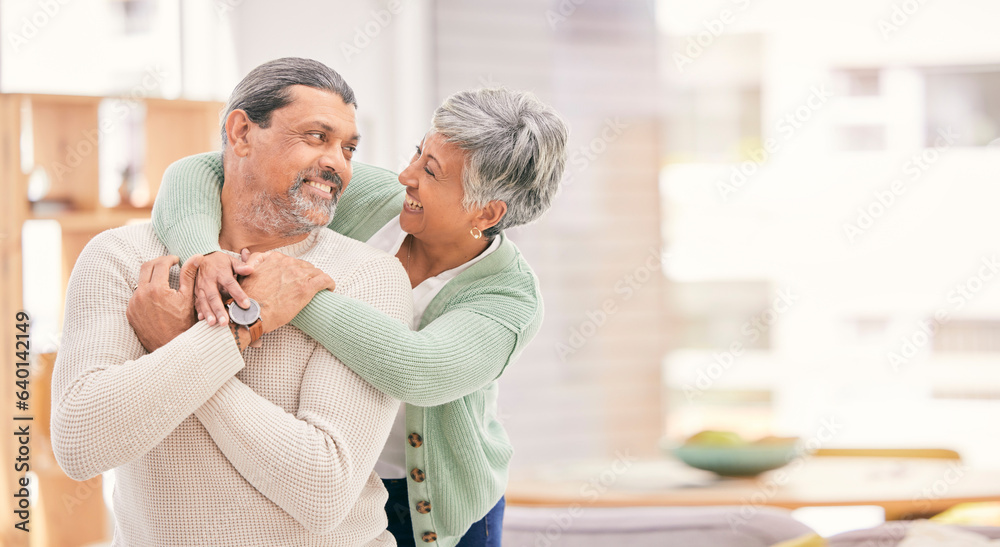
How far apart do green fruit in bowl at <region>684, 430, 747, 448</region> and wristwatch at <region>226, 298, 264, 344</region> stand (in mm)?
2294

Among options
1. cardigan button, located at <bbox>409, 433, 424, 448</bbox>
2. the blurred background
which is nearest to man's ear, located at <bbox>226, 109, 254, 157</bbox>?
cardigan button, located at <bbox>409, 433, 424, 448</bbox>

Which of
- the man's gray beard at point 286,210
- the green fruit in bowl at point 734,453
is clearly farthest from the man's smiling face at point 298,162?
the green fruit in bowl at point 734,453

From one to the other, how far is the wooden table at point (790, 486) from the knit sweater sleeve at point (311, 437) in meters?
1.70

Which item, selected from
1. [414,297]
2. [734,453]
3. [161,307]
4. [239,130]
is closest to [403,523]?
[414,297]

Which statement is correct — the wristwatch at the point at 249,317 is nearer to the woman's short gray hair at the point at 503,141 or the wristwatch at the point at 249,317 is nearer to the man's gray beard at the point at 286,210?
the man's gray beard at the point at 286,210

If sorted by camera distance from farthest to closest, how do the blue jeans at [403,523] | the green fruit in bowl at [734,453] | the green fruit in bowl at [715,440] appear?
the green fruit in bowl at [715,440], the green fruit in bowl at [734,453], the blue jeans at [403,523]

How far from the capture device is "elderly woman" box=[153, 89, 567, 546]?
1323 millimetres

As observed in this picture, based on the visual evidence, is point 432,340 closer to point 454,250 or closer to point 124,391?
point 454,250

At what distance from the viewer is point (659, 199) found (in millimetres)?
4598

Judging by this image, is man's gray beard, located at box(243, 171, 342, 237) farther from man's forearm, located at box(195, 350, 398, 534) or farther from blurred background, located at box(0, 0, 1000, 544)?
blurred background, located at box(0, 0, 1000, 544)

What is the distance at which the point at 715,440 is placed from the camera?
3080 millimetres

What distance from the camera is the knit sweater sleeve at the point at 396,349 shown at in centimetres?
119

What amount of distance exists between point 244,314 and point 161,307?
0.12 m

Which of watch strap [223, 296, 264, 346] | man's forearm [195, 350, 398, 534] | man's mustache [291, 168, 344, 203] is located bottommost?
man's forearm [195, 350, 398, 534]
